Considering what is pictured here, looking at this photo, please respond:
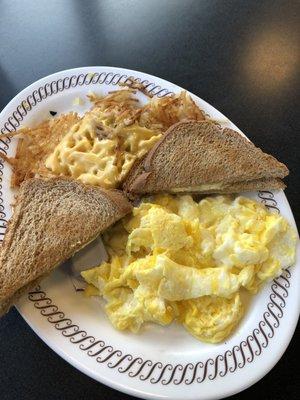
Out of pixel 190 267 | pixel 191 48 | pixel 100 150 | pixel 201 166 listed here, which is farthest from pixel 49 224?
pixel 191 48

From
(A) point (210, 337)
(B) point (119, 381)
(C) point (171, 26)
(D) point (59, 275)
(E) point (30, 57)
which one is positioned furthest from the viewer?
(C) point (171, 26)

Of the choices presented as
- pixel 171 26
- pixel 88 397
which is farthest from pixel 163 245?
pixel 171 26

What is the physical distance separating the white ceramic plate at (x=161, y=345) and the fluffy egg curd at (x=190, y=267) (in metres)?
0.06

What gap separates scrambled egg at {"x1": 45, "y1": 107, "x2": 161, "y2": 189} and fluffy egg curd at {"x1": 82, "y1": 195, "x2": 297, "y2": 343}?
0.24 metres

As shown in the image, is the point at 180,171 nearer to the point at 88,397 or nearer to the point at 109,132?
the point at 109,132

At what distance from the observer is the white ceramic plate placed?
1.64m

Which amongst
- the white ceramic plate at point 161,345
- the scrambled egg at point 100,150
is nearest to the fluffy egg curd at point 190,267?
the white ceramic plate at point 161,345

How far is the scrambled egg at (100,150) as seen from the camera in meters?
2.02

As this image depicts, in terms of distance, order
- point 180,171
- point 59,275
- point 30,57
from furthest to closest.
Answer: point 30,57
point 180,171
point 59,275

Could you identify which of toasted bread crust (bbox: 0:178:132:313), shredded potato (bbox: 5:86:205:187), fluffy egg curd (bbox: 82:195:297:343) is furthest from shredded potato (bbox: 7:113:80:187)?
fluffy egg curd (bbox: 82:195:297:343)

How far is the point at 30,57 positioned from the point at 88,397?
7.17 feet

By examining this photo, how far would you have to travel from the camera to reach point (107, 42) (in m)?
2.93

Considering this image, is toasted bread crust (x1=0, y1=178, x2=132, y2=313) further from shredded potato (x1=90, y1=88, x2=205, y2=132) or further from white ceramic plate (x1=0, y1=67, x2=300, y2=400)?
shredded potato (x1=90, y1=88, x2=205, y2=132)

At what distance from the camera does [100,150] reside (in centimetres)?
205
